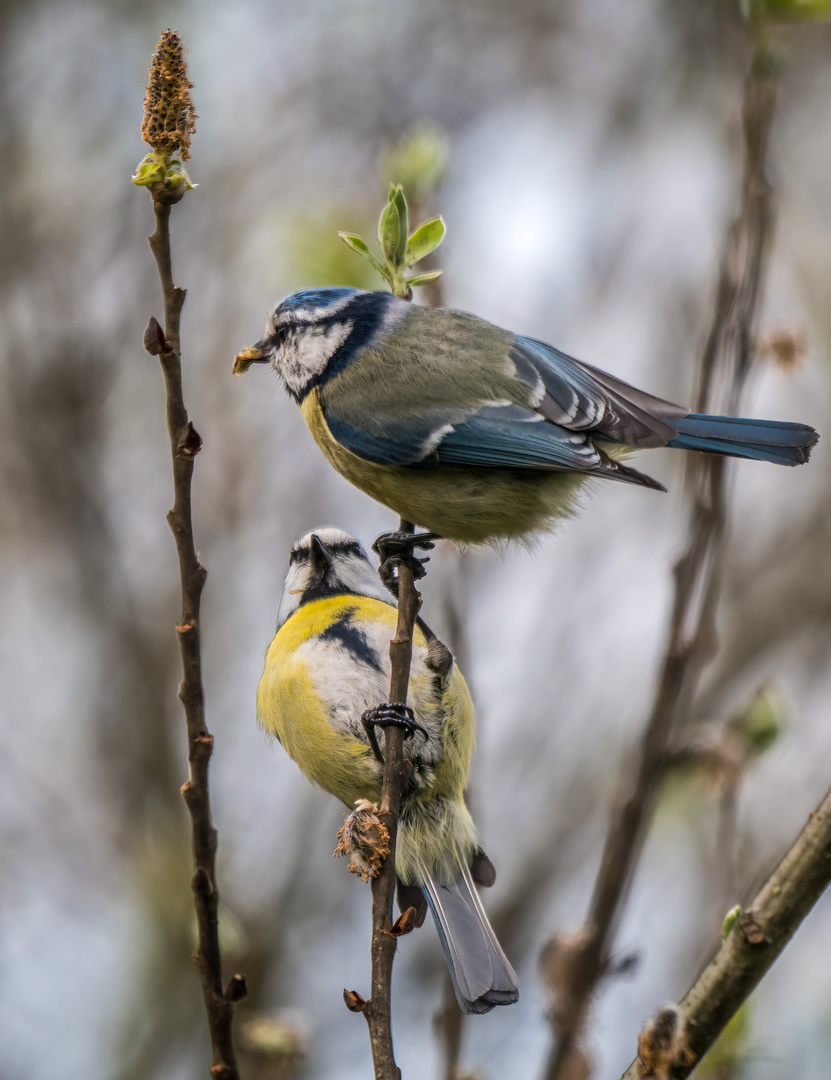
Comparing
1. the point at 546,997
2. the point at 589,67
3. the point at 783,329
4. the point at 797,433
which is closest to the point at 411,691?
the point at 546,997

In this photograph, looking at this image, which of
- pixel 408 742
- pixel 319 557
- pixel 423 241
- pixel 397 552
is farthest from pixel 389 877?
pixel 319 557

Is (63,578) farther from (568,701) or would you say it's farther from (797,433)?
(797,433)

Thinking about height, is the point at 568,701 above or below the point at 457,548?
above

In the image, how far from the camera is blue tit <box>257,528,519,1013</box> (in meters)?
2.50

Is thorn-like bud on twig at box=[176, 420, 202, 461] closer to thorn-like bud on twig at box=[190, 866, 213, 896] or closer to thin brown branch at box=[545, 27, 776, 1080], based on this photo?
thorn-like bud on twig at box=[190, 866, 213, 896]

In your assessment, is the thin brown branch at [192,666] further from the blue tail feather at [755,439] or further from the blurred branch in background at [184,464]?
the blue tail feather at [755,439]

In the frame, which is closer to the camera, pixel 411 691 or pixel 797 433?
pixel 797 433

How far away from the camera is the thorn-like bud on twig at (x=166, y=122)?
4.47 ft

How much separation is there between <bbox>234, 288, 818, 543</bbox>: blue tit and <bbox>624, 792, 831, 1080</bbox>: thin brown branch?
118 centimetres

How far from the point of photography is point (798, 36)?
5816mm

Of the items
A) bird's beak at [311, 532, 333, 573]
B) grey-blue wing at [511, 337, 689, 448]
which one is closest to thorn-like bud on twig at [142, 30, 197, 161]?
grey-blue wing at [511, 337, 689, 448]

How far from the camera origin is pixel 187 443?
4.54 feet

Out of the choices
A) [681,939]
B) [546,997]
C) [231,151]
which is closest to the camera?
[546,997]

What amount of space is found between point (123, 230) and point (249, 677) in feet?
7.87
